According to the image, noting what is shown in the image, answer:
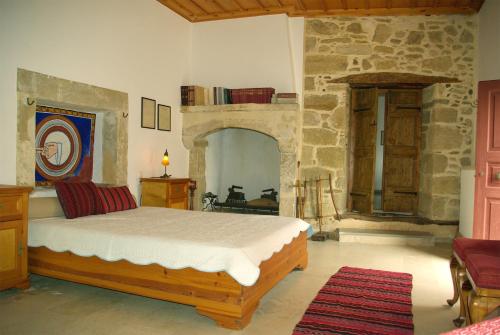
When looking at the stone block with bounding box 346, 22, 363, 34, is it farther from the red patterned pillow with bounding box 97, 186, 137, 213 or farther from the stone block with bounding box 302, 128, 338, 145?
the red patterned pillow with bounding box 97, 186, 137, 213

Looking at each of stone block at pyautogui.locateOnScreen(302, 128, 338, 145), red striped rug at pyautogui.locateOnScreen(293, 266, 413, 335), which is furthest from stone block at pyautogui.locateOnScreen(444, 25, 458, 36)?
red striped rug at pyautogui.locateOnScreen(293, 266, 413, 335)

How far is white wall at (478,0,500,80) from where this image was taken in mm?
4738

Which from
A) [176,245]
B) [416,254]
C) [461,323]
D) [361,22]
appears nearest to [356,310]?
[461,323]

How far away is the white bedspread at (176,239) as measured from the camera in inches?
103

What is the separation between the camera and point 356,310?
2.96 metres

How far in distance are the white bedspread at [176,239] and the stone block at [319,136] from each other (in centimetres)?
237

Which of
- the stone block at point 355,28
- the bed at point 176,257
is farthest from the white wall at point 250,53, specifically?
the bed at point 176,257

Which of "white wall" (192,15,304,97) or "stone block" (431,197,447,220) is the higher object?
"white wall" (192,15,304,97)

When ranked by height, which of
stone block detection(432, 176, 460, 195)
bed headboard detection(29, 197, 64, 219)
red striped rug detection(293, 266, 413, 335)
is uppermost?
stone block detection(432, 176, 460, 195)

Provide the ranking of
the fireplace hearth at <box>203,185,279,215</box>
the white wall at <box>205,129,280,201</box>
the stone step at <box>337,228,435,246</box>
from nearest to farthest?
1. the stone step at <box>337,228,435,246</box>
2. the fireplace hearth at <box>203,185,279,215</box>
3. the white wall at <box>205,129,280,201</box>

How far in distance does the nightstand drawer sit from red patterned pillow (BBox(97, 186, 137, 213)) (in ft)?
2.79

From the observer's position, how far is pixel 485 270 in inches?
88.1

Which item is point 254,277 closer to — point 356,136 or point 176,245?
point 176,245

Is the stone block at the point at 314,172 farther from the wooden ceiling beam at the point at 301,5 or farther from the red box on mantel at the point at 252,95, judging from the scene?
the wooden ceiling beam at the point at 301,5
